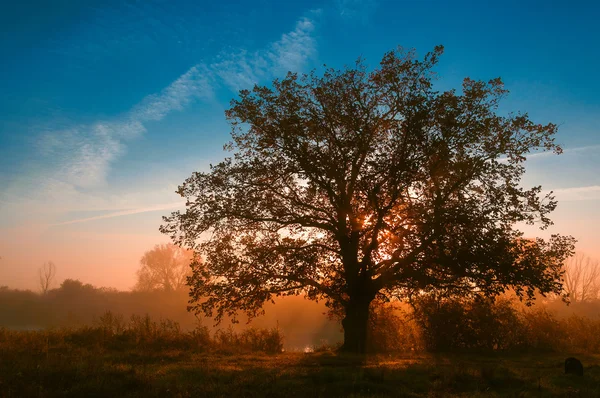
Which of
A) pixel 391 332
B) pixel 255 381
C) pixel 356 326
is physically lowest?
pixel 391 332

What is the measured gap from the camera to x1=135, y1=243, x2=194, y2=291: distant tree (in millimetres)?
87188

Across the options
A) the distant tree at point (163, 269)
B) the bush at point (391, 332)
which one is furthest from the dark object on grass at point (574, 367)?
the distant tree at point (163, 269)

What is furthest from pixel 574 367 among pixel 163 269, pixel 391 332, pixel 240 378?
pixel 163 269

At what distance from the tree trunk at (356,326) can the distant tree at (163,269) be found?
228 feet

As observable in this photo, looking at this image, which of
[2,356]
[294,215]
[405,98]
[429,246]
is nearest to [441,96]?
[405,98]

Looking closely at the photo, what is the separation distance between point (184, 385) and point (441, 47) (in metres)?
18.9

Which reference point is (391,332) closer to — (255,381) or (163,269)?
(255,381)

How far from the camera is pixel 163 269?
88625 millimetres

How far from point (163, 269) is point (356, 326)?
7426 centimetres

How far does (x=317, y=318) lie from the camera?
66.4m

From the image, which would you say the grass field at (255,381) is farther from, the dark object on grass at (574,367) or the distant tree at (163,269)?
the distant tree at (163,269)

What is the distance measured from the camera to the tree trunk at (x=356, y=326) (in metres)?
21.9

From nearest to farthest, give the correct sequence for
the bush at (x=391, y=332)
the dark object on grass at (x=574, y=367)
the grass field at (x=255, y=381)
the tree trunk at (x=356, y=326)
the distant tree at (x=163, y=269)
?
the grass field at (x=255, y=381) → the dark object on grass at (x=574, y=367) → the tree trunk at (x=356, y=326) → the bush at (x=391, y=332) → the distant tree at (x=163, y=269)

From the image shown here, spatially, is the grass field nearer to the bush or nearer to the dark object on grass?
the dark object on grass
